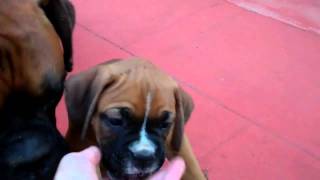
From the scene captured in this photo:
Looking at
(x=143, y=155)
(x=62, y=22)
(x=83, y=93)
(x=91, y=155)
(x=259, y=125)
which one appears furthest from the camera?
(x=259, y=125)

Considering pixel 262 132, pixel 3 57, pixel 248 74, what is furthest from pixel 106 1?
pixel 3 57

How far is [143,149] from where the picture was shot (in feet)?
9.77

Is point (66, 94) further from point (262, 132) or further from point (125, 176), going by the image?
point (262, 132)

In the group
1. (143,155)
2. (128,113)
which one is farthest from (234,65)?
(143,155)

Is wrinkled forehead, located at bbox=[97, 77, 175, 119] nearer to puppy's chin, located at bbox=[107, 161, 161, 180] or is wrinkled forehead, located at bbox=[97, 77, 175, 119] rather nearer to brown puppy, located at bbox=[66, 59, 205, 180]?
brown puppy, located at bbox=[66, 59, 205, 180]

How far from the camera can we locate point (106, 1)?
5.61 meters

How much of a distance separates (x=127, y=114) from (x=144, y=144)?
16cm

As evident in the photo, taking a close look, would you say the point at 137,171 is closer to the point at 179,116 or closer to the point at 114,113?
the point at 114,113

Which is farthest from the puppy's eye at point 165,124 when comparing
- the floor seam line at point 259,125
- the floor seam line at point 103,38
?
the floor seam line at point 103,38

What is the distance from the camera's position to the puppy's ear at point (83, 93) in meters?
3.19

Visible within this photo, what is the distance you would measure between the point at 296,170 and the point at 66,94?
5.40 feet

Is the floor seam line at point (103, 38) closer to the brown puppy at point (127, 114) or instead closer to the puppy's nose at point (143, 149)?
the brown puppy at point (127, 114)

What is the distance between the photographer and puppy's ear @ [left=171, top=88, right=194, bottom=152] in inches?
129

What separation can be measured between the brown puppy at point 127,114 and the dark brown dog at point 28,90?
0.14 meters
